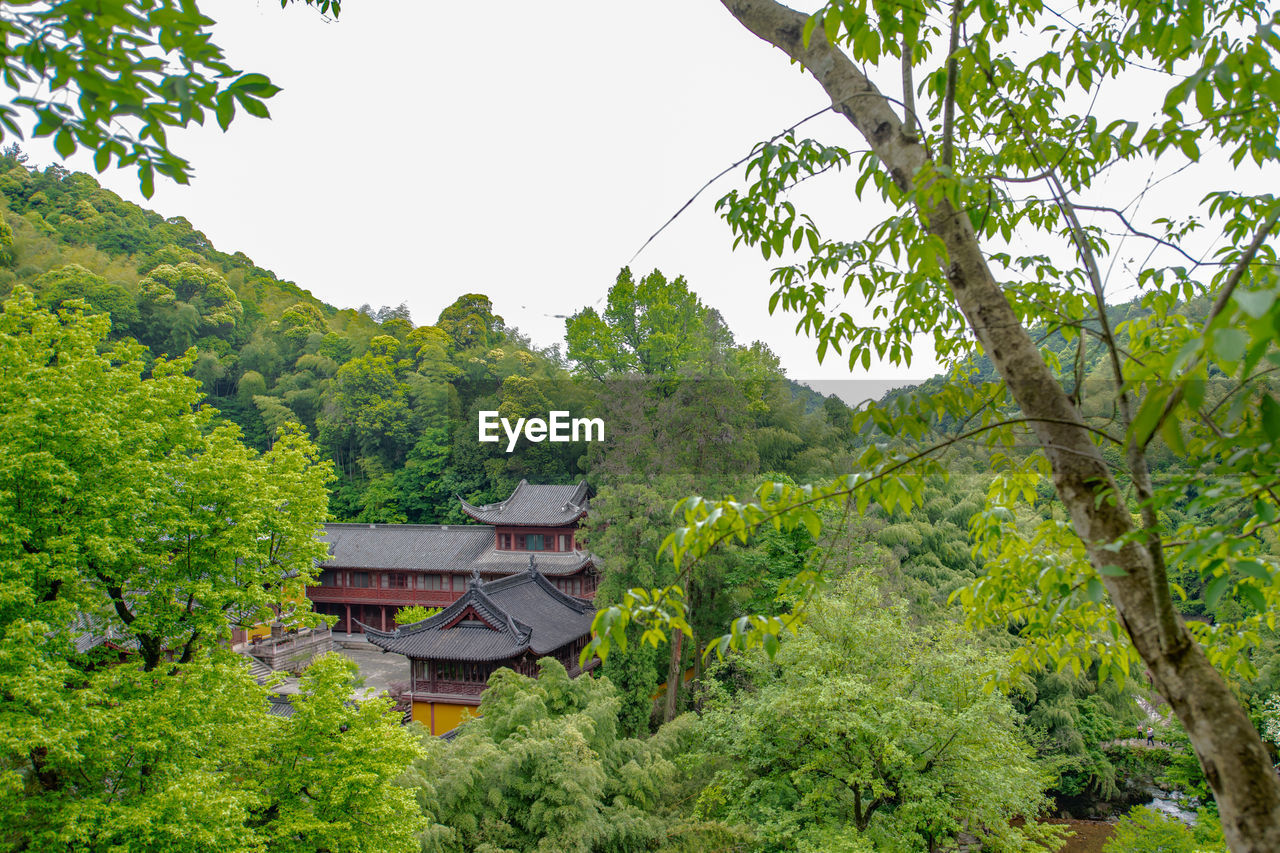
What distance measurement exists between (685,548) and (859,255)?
52.2 inches

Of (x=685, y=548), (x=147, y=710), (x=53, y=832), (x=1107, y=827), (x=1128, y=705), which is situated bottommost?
(x=1107, y=827)

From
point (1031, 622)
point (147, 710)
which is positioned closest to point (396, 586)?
point (147, 710)

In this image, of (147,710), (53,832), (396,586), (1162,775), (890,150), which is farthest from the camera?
(396,586)

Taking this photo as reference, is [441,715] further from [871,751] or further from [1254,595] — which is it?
[1254,595]

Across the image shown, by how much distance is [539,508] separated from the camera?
2406 centimetres

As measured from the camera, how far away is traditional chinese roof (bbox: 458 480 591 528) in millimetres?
23453

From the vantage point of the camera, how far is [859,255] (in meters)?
2.42

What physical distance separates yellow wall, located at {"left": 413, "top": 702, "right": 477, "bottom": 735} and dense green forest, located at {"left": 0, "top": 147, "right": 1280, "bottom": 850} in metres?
4.10

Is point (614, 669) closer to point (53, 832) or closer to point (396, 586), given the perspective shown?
point (53, 832)

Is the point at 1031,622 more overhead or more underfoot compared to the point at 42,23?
more underfoot

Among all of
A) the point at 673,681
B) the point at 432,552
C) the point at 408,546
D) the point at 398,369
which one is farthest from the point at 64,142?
the point at 398,369

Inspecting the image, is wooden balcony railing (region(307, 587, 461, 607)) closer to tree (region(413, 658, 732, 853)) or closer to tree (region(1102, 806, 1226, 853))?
tree (region(413, 658, 732, 853))

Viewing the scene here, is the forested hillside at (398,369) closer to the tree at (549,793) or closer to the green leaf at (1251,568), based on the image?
the tree at (549,793)

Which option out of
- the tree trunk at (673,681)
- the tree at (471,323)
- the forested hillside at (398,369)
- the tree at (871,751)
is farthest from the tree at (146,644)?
the tree at (471,323)
